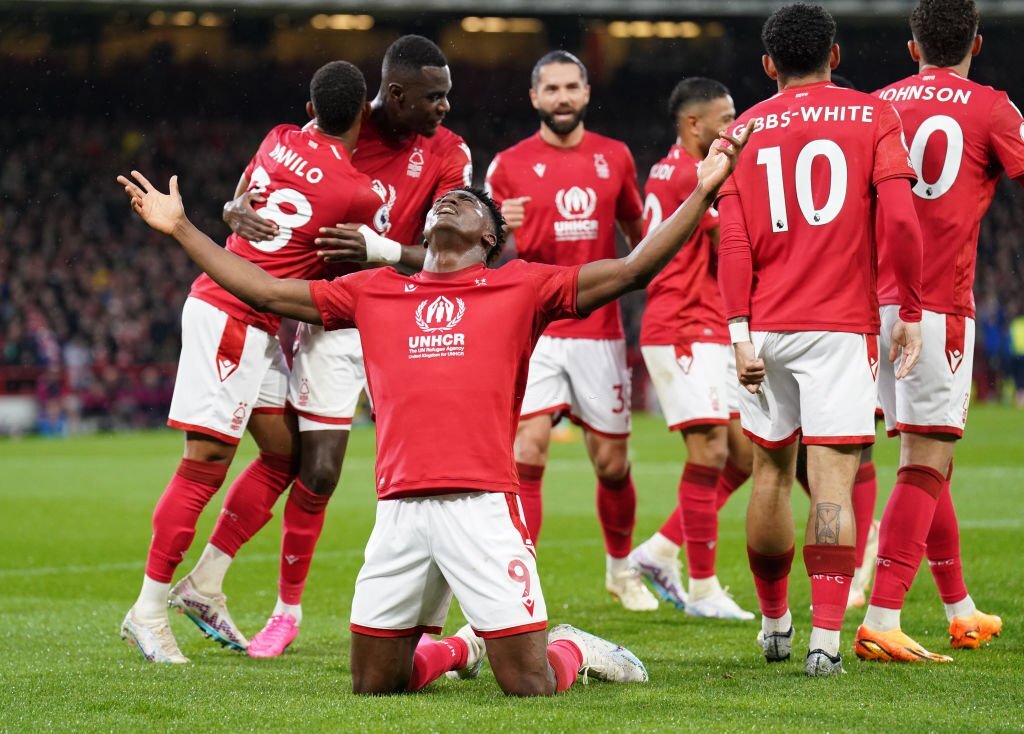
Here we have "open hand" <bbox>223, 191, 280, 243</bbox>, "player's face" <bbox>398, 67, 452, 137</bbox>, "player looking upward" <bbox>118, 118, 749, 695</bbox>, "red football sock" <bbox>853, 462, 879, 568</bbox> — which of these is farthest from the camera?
"red football sock" <bbox>853, 462, 879, 568</bbox>

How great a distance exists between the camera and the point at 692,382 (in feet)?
22.8

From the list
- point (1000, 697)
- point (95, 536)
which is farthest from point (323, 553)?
point (1000, 697)

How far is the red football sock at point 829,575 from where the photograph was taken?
4684 mm

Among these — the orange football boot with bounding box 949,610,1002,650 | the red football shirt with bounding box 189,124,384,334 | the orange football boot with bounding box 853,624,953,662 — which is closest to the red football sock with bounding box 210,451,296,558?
the red football shirt with bounding box 189,124,384,334

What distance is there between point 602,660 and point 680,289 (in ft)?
9.52

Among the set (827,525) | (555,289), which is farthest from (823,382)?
(555,289)

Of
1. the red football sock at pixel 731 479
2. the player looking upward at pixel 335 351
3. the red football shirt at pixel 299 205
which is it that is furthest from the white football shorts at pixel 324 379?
the red football sock at pixel 731 479

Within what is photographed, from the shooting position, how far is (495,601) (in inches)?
164

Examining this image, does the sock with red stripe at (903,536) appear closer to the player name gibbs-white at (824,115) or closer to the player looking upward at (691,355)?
the player name gibbs-white at (824,115)

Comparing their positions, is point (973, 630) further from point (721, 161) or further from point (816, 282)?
point (721, 161)

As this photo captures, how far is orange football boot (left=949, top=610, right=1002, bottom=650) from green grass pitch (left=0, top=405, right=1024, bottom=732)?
11 cm

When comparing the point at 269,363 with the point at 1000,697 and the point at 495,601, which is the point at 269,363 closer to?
the point at 495,601

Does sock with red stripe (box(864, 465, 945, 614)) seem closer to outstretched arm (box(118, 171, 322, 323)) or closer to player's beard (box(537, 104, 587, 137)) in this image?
outstretched arm (box(118, 171, 322, 323))

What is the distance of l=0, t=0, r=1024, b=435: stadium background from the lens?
2734cm
